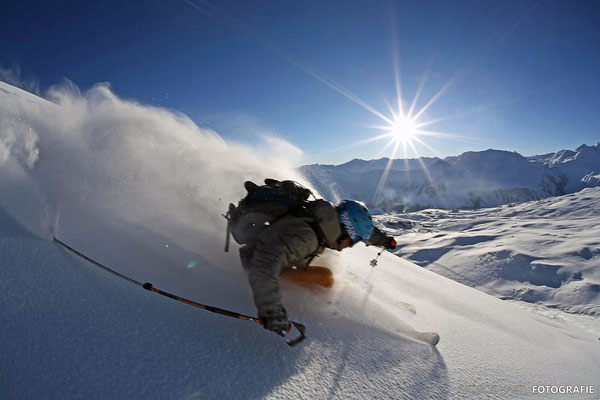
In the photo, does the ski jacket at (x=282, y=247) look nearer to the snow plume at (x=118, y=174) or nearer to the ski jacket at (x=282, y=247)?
the ski jacket at (x=282, y=247)

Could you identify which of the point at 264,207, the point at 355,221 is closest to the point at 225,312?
the point at 264,207

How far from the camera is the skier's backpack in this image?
2.86 meters

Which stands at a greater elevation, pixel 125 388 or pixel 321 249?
pixel 321 249

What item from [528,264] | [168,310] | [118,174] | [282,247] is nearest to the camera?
[168,310]

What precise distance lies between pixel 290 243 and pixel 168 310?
0.97 meters

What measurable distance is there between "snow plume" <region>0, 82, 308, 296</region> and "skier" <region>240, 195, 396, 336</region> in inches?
34.2

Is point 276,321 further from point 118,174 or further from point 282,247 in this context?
point 118,174

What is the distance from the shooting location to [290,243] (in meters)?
2.28

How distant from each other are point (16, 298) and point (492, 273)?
4672 cm

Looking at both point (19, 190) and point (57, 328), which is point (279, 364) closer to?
point (57, 328)

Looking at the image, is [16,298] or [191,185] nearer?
[16,298]

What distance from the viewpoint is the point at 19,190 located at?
8.25ft

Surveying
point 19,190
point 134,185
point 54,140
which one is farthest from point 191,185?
point 19,190

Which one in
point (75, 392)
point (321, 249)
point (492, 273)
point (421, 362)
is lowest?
point (75, 392)
